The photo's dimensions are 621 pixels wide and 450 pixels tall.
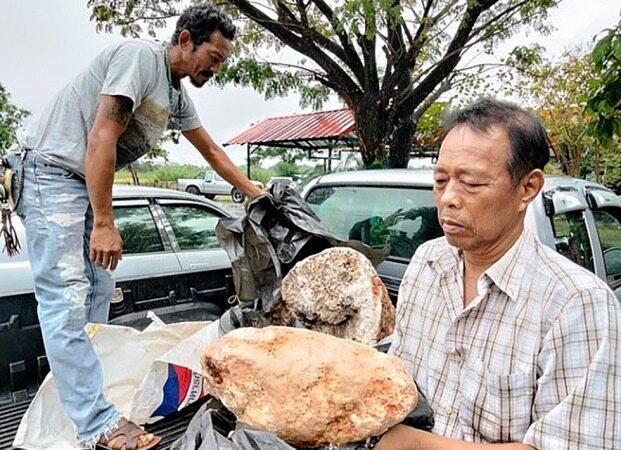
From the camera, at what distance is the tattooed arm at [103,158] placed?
1.82 m

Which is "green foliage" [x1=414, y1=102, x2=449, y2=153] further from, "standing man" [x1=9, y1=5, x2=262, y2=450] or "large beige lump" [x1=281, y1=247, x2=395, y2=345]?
"standing man" [x1=9, y1=5, x2=262, y2=450]

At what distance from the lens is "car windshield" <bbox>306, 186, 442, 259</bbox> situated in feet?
8.69

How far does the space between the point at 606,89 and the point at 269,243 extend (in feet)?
7.27

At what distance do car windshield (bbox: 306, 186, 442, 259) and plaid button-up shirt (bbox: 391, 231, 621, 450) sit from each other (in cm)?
129

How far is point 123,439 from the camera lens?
184 centimetres

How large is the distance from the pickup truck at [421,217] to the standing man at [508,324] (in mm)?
1163

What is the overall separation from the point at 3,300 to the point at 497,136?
2.30 m

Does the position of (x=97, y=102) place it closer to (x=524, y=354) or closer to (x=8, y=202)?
(x=8, y=202)

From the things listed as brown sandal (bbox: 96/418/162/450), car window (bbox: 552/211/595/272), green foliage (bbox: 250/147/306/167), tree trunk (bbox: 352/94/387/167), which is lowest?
brown sandal (bbox: 96/418/162/450)

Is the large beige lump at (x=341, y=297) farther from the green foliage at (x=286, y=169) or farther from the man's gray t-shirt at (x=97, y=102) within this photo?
the green foliage at (x=286, y=169)

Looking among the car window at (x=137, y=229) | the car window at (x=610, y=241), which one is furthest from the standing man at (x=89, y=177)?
the car window at (x=610, y=241)

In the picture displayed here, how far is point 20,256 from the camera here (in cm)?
258

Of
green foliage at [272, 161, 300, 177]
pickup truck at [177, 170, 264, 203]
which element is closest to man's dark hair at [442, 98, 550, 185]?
green foliage at [272, 161, 300, 177]

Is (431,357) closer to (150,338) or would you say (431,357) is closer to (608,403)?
(608,403)
